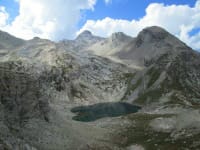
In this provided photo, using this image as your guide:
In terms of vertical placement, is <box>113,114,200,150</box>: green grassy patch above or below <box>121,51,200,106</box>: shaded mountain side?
below

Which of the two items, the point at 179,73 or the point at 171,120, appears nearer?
the point at 171,120

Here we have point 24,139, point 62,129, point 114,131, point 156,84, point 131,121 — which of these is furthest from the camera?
point 156,84

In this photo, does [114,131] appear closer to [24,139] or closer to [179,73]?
[24,139]

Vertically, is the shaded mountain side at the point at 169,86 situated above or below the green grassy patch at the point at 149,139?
above

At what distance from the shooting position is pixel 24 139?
59062 mm

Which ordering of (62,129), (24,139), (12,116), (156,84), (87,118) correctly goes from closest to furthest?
(24,139) < (12,116) < (62,129) < (87,118) < (156,84)

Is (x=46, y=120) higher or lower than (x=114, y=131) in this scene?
higher

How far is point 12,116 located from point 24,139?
6720 millimetres

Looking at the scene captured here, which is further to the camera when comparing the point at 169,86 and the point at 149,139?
the point at 169,86

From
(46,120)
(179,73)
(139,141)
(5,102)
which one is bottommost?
(139,141)

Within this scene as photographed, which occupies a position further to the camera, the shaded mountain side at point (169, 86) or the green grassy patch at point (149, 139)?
the shaded mountain side at point (169, 86)

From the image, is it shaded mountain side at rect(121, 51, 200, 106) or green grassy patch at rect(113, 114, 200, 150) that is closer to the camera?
green grassy patch at rect(113, 114, 200, 150)

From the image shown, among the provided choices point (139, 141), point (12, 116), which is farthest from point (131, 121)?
point (12, 116)

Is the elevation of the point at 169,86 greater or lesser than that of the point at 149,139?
greater
